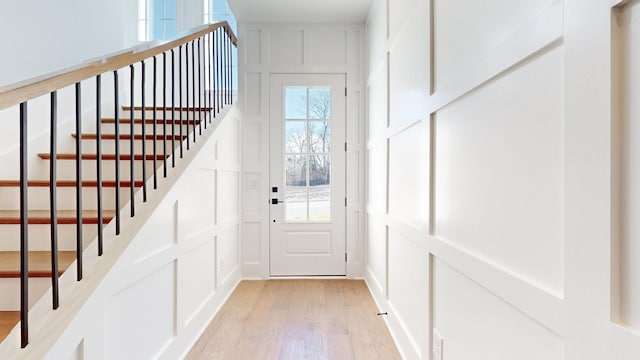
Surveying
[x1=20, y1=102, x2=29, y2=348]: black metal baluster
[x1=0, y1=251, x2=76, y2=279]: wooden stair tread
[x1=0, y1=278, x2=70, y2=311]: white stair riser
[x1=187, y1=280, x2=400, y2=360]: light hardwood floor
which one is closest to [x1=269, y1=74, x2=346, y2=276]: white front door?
[x1=187, y1=280, x2=400, y2=360]: light hardwood floor

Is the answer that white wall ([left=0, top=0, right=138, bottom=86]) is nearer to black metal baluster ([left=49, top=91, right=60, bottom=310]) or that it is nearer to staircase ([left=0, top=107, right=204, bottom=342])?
staircase ([left=0, top=107, right=204, bottom=342])

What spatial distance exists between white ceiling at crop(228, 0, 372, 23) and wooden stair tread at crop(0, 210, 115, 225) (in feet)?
8.13

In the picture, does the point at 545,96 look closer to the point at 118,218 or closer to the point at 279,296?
the point at 118,218

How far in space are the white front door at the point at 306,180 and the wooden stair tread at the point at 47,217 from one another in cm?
218

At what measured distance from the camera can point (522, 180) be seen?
1.01 metres

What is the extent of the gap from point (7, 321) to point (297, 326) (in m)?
1.75

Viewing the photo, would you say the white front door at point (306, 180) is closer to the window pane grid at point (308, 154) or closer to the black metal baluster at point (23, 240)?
the window pane grid at point (308, 154)

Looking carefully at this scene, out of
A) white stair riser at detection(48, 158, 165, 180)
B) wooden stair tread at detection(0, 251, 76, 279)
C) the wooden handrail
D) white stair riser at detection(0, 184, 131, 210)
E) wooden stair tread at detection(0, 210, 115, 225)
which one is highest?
the wooden handrail

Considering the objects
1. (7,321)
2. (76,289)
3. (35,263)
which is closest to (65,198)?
(35,263)

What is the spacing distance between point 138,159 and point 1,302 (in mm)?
1089

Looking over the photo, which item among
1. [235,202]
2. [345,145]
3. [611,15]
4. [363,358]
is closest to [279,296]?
[235,202]

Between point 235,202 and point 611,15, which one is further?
point 235,202

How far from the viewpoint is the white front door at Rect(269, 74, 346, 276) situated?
4066 mm

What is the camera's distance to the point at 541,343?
0.92 m
